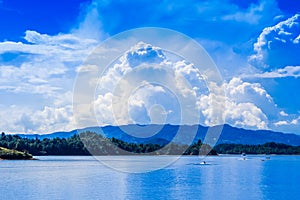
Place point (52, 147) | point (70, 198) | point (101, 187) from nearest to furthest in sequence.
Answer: point (70, 198)
point (101, 187)
point (52, 147)

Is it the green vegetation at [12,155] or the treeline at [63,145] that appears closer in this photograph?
the green vegetation at [12,155]

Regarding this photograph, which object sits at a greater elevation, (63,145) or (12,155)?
(63,145)

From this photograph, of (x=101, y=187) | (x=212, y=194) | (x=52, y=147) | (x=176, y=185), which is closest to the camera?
(x=212, y=194)

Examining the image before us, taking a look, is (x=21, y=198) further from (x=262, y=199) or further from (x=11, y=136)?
(x=11, y=136)

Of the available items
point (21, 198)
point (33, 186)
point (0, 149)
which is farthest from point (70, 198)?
point (0, 149)

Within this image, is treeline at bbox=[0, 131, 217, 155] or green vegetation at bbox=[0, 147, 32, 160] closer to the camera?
green vegetation at bbox=[0, 147, 32, 160]

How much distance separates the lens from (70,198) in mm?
45969

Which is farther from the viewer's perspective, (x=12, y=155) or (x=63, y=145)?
(x=63, y=145)

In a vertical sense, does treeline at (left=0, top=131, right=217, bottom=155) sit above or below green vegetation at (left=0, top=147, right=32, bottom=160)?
above

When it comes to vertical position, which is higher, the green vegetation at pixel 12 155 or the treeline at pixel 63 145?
the treeline at pixel 63 145

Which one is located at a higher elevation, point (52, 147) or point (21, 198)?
point (52, 147)

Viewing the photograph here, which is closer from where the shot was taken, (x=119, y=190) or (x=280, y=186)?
(x=119, y=190)

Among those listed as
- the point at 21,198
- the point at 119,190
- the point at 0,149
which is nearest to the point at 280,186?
the point at 119,190

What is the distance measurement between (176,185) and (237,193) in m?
10.3
